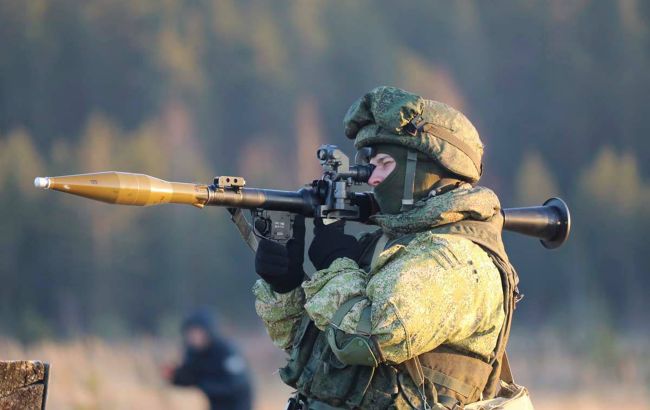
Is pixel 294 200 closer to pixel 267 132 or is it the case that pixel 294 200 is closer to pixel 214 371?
pixel 214 371

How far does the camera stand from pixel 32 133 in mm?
9383

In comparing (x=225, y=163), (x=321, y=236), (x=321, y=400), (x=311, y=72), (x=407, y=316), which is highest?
(x=311, y=72)

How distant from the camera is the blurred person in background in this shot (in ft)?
25.0

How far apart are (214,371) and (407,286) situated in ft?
14.4

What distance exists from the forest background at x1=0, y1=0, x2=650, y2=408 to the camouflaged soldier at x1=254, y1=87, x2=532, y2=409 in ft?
14.9

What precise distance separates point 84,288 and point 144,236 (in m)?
0.64

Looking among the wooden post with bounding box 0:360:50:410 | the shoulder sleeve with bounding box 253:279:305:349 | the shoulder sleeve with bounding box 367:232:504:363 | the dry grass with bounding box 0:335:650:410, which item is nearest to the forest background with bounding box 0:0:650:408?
the dry grass with bounding box 0:335:650:410

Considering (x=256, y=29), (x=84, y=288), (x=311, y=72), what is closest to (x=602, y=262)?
(x=311, y=72)

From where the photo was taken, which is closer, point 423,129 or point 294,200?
point 423,129

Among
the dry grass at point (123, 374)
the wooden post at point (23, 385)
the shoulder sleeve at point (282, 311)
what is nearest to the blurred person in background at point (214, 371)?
the dry grass at point (123, 374)

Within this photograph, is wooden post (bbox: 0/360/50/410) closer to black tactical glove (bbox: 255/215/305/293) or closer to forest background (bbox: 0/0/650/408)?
black tactical glove (bbox: 255/215/305/293)

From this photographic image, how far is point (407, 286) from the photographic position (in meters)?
3.56

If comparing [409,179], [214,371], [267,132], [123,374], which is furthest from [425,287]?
[267,132]

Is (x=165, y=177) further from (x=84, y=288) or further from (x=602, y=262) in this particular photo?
(x=602, y=262)
